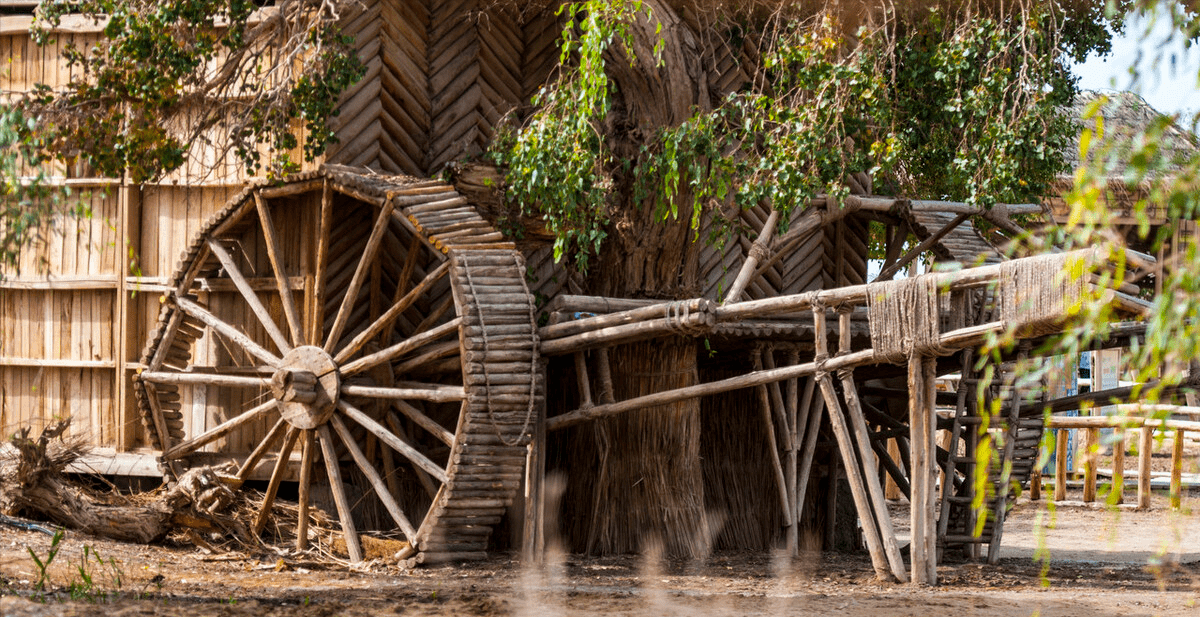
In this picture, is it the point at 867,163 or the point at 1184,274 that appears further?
the point at 867,163

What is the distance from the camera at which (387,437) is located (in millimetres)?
9406

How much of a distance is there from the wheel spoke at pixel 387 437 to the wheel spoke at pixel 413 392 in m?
0.13

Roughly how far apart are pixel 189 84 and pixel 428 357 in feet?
9.34

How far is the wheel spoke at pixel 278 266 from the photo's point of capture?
32.6ft

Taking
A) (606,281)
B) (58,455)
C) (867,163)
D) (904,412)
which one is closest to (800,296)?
(867,163)

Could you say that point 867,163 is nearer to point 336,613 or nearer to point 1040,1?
point 1040,1

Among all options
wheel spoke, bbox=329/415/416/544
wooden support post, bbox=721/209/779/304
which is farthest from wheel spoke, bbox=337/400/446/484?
wooden support post, bbox=721/209/779/304

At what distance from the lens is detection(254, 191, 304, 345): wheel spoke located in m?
9.93

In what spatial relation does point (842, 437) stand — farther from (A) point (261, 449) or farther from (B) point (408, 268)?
(A) point (261, 449)

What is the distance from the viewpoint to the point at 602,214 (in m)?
9.33

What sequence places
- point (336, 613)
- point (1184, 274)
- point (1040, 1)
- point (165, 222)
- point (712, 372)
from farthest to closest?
point (712, 372) → point (165, 222) → point (1040, 1) → point (336, 613) → point (1184, 274)

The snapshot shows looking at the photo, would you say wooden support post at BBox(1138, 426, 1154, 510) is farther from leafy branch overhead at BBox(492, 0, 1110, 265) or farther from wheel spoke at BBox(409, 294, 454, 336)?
wheel spoke at BBox(409, 294, 454, 336)

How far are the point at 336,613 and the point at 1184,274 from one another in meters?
5.40

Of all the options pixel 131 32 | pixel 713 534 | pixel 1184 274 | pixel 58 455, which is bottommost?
pixel 713 534
